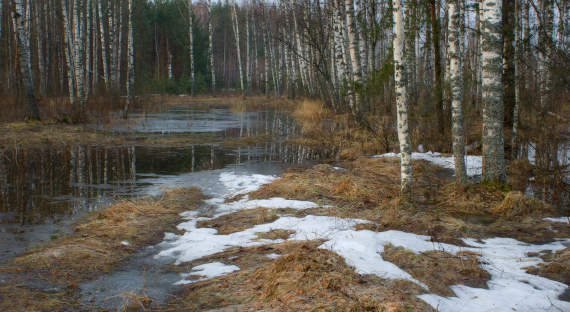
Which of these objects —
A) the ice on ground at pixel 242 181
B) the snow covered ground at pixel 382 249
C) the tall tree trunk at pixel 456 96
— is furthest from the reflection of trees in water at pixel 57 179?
the tall tree trunk at pixel 456 96

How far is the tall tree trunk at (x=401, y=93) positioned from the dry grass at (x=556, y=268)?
2652 millimetres

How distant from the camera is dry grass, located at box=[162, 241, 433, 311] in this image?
334cm

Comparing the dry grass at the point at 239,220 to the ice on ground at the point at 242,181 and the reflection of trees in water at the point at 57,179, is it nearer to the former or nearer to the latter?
the ice on ground at the point at 242,181

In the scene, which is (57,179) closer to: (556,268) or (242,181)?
(242,181)

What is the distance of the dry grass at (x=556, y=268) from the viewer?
4.12m

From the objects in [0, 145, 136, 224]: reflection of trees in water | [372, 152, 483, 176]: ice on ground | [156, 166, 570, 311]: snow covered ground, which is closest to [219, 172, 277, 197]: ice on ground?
[156, 166, 570, 311]: snow covered ground

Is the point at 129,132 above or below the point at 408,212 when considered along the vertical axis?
above

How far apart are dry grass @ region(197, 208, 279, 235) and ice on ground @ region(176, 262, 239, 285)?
1.15m

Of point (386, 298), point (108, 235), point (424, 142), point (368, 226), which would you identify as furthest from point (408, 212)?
point (424, 142)

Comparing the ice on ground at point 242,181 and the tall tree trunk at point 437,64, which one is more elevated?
the tall tree trunk at point 437,64

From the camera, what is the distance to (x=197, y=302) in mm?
3771

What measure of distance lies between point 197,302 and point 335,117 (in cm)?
1520

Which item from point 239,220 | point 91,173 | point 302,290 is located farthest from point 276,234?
point 91,173

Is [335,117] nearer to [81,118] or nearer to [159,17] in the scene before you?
[81,118]
